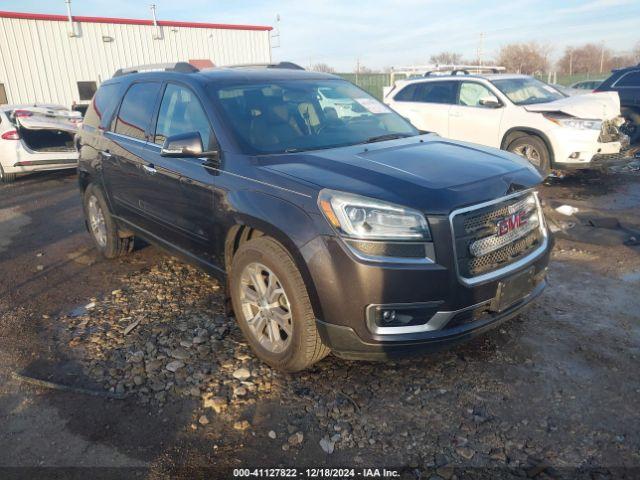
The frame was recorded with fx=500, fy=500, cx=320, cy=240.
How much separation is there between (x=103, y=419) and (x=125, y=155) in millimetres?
2465

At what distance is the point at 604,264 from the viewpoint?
4832mm

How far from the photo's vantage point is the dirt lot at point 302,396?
2.47 m

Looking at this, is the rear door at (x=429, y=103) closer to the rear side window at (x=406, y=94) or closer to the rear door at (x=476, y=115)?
the rear side window at (x=406, y=94)

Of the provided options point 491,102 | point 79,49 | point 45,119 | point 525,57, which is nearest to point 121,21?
point 79,49

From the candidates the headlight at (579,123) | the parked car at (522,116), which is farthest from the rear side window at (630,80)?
the headlight at (579,123)

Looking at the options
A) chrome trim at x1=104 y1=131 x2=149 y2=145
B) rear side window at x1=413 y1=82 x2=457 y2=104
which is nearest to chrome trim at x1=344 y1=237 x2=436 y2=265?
chrome trim at x1=104 y1=131 x2=149 y2=145

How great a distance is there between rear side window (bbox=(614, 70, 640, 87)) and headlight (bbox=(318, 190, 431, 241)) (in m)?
11.7

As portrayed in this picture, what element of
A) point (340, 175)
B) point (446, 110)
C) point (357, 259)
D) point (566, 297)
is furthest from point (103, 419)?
point (446, 110)

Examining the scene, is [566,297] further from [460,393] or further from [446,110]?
[446,110]

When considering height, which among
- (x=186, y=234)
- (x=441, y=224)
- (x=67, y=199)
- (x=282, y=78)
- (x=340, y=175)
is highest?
(x=282, y=78)

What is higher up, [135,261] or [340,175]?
[340,175]

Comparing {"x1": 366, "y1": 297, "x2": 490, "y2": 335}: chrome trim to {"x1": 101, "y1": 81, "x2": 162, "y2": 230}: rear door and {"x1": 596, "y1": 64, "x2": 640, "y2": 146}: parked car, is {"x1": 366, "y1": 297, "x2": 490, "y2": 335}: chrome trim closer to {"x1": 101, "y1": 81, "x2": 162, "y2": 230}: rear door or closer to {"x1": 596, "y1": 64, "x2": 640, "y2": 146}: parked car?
{"x1": 101, "y1": 81, "x2": 162, "y2": 230}: rear door

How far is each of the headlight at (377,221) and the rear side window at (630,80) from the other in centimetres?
1165

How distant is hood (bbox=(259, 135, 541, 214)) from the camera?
8.69 feet
